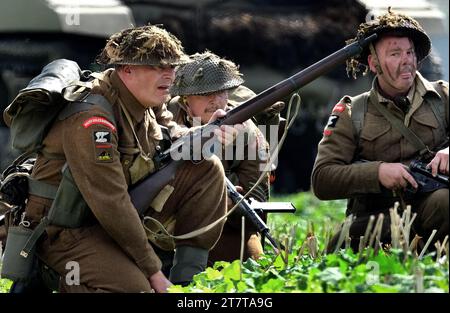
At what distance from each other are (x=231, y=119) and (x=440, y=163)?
1.08 meters

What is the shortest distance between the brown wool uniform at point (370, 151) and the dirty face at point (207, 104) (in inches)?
28.5

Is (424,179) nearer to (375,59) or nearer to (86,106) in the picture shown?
(375,59)

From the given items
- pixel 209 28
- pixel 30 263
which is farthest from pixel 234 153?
pixel 209 28

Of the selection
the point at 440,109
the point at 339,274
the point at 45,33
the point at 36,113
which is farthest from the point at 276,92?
the point at 45,33

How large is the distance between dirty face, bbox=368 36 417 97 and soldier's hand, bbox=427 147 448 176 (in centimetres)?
57

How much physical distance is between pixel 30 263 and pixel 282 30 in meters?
10.2

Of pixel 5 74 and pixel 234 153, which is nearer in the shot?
pixel 234 153

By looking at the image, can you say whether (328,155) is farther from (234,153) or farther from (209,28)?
(209,28)

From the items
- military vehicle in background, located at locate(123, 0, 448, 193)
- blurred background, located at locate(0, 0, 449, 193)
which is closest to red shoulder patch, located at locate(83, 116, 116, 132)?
blurred background, located at locate(0, 0, 449, 193)

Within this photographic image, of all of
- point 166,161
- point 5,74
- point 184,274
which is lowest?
point 5,74

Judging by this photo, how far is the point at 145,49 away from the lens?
6.65 metres

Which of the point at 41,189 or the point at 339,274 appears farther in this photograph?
the point at 41,189

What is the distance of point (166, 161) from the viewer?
Result: 6.82 meters

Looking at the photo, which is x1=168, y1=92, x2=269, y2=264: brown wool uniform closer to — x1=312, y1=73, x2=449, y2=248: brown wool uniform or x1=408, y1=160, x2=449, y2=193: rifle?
x1=312, y1=73, x2=449, y2=248: brown wool uniform
